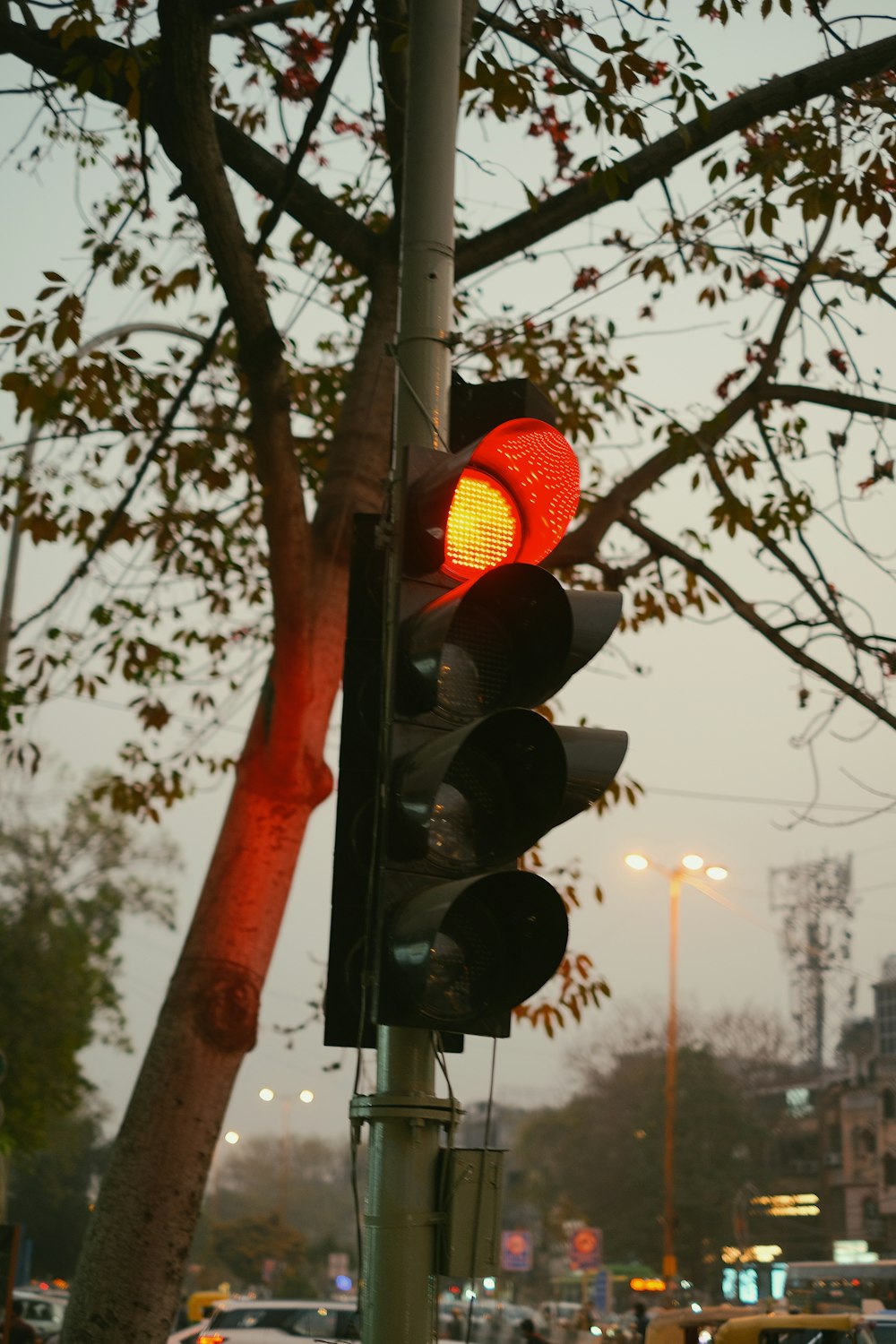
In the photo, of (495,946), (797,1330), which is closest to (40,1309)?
(797,1330)

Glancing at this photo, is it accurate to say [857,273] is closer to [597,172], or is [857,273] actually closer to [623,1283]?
[597,172]

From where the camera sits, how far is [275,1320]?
59.6 feet

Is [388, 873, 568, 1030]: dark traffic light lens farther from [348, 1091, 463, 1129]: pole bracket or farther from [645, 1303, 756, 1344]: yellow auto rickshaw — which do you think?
[645, 1303, 756, 1344]: yellow auto rickshaw

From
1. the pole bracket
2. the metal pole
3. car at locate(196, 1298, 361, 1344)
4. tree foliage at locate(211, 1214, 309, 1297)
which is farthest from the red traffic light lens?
tree foliage at locate(211, 1214, 309, 1297)

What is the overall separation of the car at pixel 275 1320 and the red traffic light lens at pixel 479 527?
1628cm

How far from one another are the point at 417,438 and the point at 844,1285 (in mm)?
17064

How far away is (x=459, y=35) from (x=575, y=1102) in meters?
56.6

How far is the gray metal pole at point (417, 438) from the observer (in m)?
3.04

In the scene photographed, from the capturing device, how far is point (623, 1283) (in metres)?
46.4

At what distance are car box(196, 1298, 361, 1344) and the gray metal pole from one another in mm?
16011

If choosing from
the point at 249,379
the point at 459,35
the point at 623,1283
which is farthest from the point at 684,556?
the point at 623,1283

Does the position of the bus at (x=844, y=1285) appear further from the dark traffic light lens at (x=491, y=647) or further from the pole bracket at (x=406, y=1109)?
the dark traffic light lens at (x=491, y=647)

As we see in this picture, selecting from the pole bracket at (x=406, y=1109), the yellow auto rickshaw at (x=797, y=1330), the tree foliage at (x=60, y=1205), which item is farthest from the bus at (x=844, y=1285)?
the tree foliage at (x=60, y=1205)

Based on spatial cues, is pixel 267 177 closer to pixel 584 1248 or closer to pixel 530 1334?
pixel 530 1334
